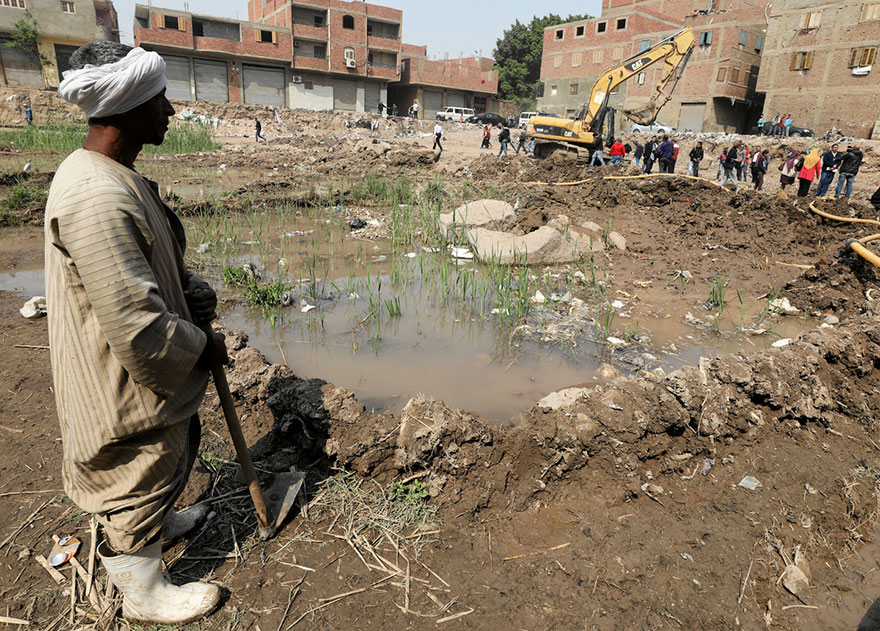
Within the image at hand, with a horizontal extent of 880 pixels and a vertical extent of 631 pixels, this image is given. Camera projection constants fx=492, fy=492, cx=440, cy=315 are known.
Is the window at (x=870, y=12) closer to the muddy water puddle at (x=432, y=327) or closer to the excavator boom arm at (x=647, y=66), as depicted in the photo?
the excavator boom arm at (x=647, y=66)

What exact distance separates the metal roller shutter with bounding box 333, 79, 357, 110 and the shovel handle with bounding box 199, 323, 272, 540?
36440mm

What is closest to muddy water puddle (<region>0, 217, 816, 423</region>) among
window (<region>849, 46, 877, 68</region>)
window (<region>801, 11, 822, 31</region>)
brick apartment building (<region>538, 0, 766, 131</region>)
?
window (<region>849, 46, 877, 68</region>)

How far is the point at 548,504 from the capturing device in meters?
2.33

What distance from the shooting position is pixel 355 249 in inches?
276

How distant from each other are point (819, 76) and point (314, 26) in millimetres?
28573

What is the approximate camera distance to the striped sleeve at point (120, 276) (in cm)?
120

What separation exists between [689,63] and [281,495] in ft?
110

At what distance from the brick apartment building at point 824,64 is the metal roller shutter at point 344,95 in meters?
24.8

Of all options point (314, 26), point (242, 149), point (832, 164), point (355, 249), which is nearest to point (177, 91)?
point (314, 26)

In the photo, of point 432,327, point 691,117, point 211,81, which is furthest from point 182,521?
point 211,81

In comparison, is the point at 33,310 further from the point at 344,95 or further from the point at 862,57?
the point at 344,95

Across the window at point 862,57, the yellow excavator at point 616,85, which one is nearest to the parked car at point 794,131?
the window at point 862,57

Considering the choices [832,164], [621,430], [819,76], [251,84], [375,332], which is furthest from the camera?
[251,84]

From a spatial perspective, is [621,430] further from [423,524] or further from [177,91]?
[177,91]
